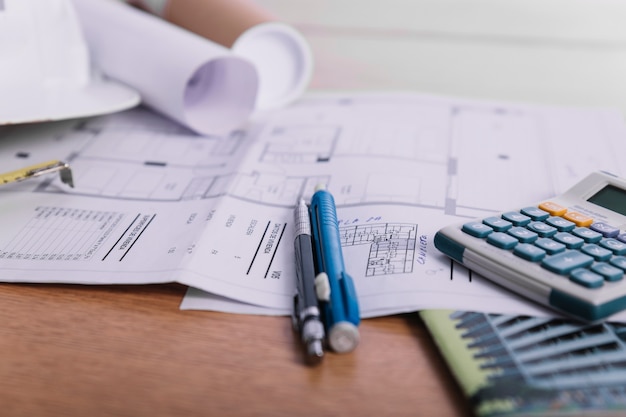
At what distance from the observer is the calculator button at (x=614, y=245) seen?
1.44 ft

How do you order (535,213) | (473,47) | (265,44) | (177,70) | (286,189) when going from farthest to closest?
(473,47) < (265,44) < (177,70) < (286,189) < (535,213)

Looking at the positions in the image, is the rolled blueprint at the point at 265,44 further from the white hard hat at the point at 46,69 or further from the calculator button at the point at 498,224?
the calculator button at the point at 498,224

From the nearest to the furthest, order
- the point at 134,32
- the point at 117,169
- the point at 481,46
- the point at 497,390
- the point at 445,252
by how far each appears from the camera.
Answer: the point at 497,390
the point at 445,252
the point at 117,169
the point at 134,32
the point at 481,46

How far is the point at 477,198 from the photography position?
57 centimetres

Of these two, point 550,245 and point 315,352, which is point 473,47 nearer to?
point 550,245

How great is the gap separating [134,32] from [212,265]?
1.38ft

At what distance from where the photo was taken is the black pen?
1.29 feet

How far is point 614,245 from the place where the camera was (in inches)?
17.6

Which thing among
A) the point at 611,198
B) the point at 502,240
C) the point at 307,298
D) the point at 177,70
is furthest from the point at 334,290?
the point at 177,70

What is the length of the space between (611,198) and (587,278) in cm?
13

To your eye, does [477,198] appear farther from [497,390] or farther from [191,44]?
[191,44]

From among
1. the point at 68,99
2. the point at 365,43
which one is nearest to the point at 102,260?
the point at 68,99

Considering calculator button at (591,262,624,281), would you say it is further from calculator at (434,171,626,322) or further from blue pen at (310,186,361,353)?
blue pen at (310,186,361,353)

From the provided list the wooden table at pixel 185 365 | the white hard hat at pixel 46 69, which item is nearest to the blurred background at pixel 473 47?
the white hard hat at pixel 46 69
